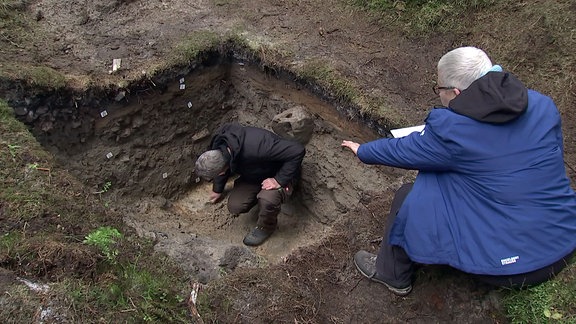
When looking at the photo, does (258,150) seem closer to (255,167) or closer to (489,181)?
(255,167)

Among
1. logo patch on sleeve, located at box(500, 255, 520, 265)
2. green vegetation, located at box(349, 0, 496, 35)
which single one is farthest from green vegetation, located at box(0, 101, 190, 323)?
green vegetation, located at box(349, 0, 496, 35)

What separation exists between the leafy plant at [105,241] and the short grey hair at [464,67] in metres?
2.48

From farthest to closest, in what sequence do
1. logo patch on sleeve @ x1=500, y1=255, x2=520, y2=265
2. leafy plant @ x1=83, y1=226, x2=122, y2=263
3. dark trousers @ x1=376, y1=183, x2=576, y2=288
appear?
leafy plant @ x1=83, y1=226, x2=122, y2=263
dark trousers @ x1=376, y1=183, x2=576, y2=288
logo patch on sleeve @ x1=500, y1=255, x2=520, y2=265

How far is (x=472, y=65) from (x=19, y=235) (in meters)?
3.19

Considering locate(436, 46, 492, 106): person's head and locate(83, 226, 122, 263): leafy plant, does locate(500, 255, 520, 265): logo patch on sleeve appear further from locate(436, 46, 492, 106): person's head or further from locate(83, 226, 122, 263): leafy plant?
locate(83, 226, 122, 263): leafy plant

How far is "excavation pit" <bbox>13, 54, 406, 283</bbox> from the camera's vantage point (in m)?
5.21

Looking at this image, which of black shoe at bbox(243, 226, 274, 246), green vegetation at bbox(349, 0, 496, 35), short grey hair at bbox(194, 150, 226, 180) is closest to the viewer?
short grey hair at bbox(194, 150, 226, 180)

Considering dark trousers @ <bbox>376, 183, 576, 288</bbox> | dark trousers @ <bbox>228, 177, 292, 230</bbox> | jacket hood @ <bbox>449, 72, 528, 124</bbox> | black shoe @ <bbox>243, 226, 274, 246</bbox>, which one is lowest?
black shoe @ <bbox>243, 226, 274, 246</bbox>

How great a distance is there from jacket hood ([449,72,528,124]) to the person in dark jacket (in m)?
2.52

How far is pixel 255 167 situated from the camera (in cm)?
520

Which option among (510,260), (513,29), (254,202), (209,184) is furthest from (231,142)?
(513,29)

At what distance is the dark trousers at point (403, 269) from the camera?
2791 mm

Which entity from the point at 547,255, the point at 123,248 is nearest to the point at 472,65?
the point at 547,255

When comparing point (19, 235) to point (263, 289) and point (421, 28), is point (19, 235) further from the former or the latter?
point (421, 28)
